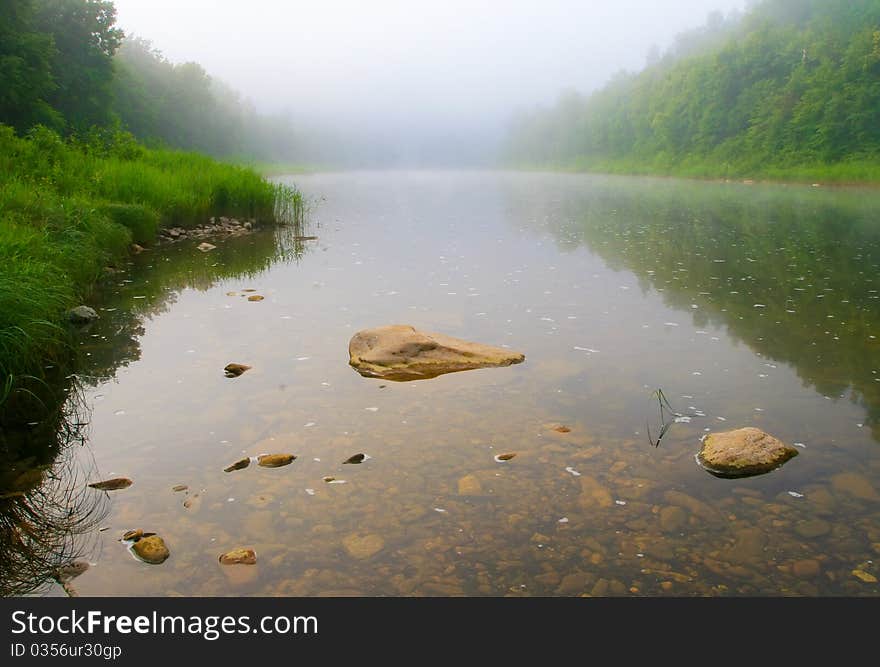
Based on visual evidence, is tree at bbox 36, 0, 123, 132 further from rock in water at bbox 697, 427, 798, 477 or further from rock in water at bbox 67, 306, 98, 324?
rock in water at bbox 697, 427, 798, 477

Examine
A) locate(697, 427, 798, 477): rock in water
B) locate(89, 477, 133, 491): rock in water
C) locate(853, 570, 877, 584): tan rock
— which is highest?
locate(697, 427, 798, 477): rock in water

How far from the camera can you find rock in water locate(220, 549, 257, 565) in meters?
3.96

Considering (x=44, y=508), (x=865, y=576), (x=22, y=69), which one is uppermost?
(x=22, y=69)

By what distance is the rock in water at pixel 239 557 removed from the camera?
3.96 metres

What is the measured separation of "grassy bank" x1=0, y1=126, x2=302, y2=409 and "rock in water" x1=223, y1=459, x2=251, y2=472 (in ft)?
6.42

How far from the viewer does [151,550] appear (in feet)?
13.3

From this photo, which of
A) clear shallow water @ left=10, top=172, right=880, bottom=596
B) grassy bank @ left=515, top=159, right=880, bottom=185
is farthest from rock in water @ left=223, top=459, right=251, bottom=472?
grassy bank @ left=515, top=159, right=880, bottom=185

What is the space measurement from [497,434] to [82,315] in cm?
658

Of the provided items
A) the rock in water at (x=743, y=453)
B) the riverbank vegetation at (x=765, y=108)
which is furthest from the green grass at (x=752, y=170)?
the rock in water at (x=743, y=453)

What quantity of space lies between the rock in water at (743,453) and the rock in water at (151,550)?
150 inches

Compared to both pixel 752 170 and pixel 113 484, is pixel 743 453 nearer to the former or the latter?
pixel 113 484

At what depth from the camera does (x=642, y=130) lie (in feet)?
298

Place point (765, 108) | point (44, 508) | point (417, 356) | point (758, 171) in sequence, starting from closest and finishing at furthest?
point (44, 508)
point (417, 356)
point (758, 171)
point (765, 108)

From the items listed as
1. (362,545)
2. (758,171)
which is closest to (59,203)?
(362,545)
